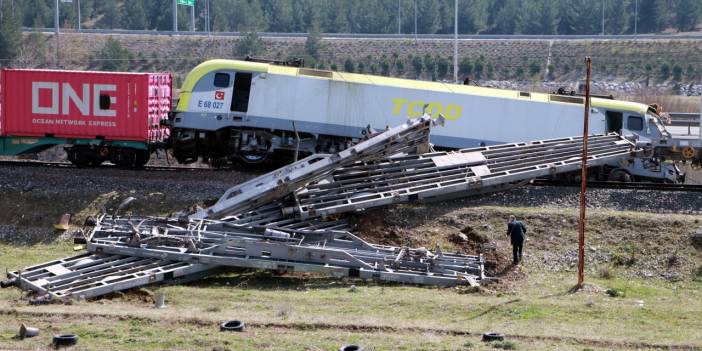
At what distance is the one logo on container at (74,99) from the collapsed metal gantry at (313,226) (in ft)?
22.1

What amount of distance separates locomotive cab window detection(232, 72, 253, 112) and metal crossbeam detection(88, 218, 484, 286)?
7.64m

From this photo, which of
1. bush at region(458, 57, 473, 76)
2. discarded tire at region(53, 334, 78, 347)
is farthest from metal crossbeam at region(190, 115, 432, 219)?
bush at region(458, 57, 473, 76)

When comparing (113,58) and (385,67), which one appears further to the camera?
(385,67)

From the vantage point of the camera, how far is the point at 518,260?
2127cm

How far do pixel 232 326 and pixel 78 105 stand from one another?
539 inches

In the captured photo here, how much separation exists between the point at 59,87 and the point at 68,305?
11.5m

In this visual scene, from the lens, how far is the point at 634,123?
93.5 ft

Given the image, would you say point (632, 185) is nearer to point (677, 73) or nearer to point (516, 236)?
point (516, 236)

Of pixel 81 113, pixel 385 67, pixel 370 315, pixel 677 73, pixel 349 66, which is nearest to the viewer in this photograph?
pixel 370 315

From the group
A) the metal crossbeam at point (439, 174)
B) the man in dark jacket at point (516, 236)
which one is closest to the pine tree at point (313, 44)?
the metal crossbeam at point (439, 174)

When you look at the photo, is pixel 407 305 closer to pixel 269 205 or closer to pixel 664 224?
pixel 269 205

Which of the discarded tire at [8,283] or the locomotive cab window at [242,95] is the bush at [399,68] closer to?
the locomotive cab window at [242,95]

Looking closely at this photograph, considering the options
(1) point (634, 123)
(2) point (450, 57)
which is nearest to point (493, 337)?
(1) point (634, 123)

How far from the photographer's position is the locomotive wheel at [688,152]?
91.5 feet
